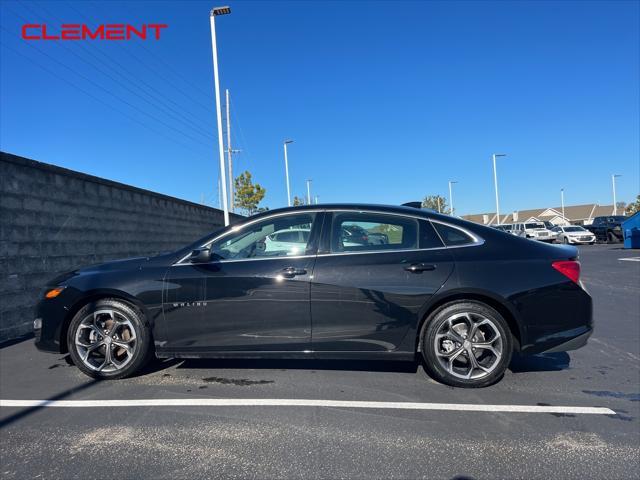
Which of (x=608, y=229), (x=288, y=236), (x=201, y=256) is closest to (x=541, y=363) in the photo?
(x=288, y=236)

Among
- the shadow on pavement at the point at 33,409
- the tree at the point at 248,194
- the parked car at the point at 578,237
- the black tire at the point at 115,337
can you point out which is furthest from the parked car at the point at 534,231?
the shadow on pavement at the point at 33,409

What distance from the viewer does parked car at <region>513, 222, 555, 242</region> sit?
2816cm

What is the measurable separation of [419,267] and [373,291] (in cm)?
44

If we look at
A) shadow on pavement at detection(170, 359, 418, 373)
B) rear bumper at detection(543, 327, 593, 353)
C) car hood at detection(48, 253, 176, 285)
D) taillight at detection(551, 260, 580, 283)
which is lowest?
shadow on pavement at detection(170, 359, 418, 373)

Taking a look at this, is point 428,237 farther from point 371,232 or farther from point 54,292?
point 54,292

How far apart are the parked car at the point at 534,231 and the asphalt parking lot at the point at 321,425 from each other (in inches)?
969

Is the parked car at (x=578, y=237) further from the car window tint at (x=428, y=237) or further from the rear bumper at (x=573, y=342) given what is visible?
the car window tint at (x=428, y=237)

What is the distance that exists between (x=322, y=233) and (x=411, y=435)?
180cm

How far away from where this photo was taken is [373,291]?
356cm

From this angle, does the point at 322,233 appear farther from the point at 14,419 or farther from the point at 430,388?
the point at 14,419

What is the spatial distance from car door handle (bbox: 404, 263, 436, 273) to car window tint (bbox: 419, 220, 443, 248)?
0.20 meters

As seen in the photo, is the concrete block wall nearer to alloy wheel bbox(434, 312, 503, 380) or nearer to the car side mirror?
the car side mirror

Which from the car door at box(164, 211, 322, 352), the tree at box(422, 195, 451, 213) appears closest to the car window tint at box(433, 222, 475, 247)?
the car door at box(164, 211, 322, 352)

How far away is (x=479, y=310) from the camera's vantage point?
353 centimetres
